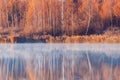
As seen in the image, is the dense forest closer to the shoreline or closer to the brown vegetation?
the brown vegetation

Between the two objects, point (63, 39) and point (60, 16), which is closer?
point (63, 39)

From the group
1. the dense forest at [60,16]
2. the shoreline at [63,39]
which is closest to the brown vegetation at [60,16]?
the dense forest at [60,16]

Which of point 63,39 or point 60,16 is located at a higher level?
point 60,16

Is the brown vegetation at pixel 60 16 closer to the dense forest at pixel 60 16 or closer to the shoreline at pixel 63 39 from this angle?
the dense forest at pixel 60 16

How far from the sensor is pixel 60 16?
30.4 m

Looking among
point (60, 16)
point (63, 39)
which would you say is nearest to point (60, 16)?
point (60, 16)

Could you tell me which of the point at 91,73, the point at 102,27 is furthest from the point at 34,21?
the point at 91,73

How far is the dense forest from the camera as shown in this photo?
28.3 metres

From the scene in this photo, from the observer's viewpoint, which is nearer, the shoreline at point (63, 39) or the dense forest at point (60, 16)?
the shoreline at point (63, 39)

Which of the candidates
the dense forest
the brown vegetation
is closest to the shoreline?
the brown vegetation

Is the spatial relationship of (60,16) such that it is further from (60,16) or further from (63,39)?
(63,39)

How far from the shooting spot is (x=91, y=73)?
31.9 feet

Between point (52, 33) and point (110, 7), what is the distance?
14.8 ft

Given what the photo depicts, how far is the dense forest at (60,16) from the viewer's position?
28312 mm
